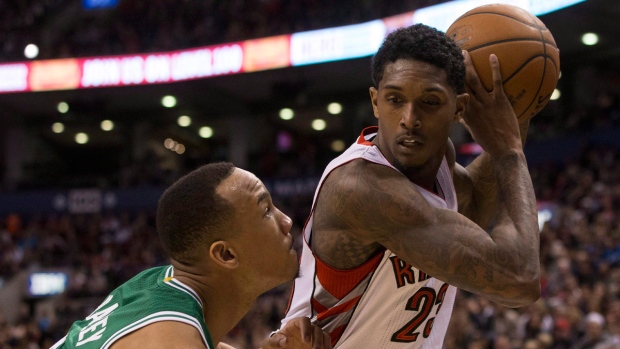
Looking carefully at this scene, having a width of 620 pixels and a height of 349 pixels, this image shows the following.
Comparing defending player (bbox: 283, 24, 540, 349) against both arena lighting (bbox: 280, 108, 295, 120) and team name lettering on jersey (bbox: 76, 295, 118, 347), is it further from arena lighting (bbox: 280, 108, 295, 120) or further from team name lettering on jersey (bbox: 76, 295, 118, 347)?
arena lighting (bbox: 280, 108, 295, 120)

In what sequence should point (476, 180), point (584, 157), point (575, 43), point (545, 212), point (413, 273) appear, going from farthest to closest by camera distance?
point (575, 43)
point (584, 157)
point (545, 212)
point (476, 180)
point (413, 273)

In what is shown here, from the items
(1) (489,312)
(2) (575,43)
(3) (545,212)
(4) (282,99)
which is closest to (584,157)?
(3) (545,212)

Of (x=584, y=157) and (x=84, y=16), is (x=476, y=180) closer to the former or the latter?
(x=584, y=157)

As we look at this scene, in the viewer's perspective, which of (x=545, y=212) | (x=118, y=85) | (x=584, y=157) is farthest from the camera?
(x=118, y=85)

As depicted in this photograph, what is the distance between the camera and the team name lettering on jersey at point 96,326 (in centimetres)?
220

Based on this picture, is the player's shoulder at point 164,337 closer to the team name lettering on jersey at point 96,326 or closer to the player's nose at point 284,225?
the team name lettering on jersey at point 96,326

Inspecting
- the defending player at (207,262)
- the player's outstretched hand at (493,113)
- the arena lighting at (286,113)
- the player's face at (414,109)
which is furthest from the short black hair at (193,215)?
the arena lighting at (286,113)

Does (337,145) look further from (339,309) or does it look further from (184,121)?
(339,309)

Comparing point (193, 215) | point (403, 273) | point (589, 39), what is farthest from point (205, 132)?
point (193, 215)

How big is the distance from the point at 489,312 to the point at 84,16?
55.6 feet

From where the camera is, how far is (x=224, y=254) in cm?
245

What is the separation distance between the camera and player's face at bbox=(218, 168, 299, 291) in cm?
244

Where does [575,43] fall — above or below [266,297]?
above

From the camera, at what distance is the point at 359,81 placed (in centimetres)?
1892
